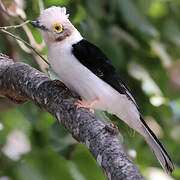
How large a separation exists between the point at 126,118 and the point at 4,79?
71cm

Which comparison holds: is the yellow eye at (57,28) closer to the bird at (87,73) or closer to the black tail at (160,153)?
the bird at (87,73)

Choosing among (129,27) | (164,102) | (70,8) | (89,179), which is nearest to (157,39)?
(129,27)

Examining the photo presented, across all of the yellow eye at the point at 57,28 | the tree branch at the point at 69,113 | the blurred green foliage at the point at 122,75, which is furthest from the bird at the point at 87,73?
the blurred green foliage at the point at 122,75

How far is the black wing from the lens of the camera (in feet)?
9.12

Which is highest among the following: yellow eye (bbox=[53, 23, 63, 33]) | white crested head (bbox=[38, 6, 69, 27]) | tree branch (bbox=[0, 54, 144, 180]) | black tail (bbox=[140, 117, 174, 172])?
white crested head (bbox=[38, 6, 69, 27])

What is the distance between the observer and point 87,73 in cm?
273

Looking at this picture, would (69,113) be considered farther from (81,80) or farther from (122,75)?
(122,75)

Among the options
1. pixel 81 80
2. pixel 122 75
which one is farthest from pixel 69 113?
pixel 122 75

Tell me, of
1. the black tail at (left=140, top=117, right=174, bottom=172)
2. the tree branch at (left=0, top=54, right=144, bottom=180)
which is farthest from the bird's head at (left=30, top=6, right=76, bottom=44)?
the black tail at (left=140, top=117, right=174, bottom=172)

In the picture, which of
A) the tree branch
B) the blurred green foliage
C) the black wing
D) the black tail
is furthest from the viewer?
the blurred green foliage

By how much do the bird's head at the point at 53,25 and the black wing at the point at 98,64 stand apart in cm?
10

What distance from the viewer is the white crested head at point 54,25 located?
2803mm

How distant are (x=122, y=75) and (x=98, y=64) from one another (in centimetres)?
132

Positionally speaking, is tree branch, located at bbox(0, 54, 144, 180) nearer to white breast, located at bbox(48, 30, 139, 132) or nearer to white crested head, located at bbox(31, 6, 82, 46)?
white breast, located at bbox(48, 30, 139, 132)
